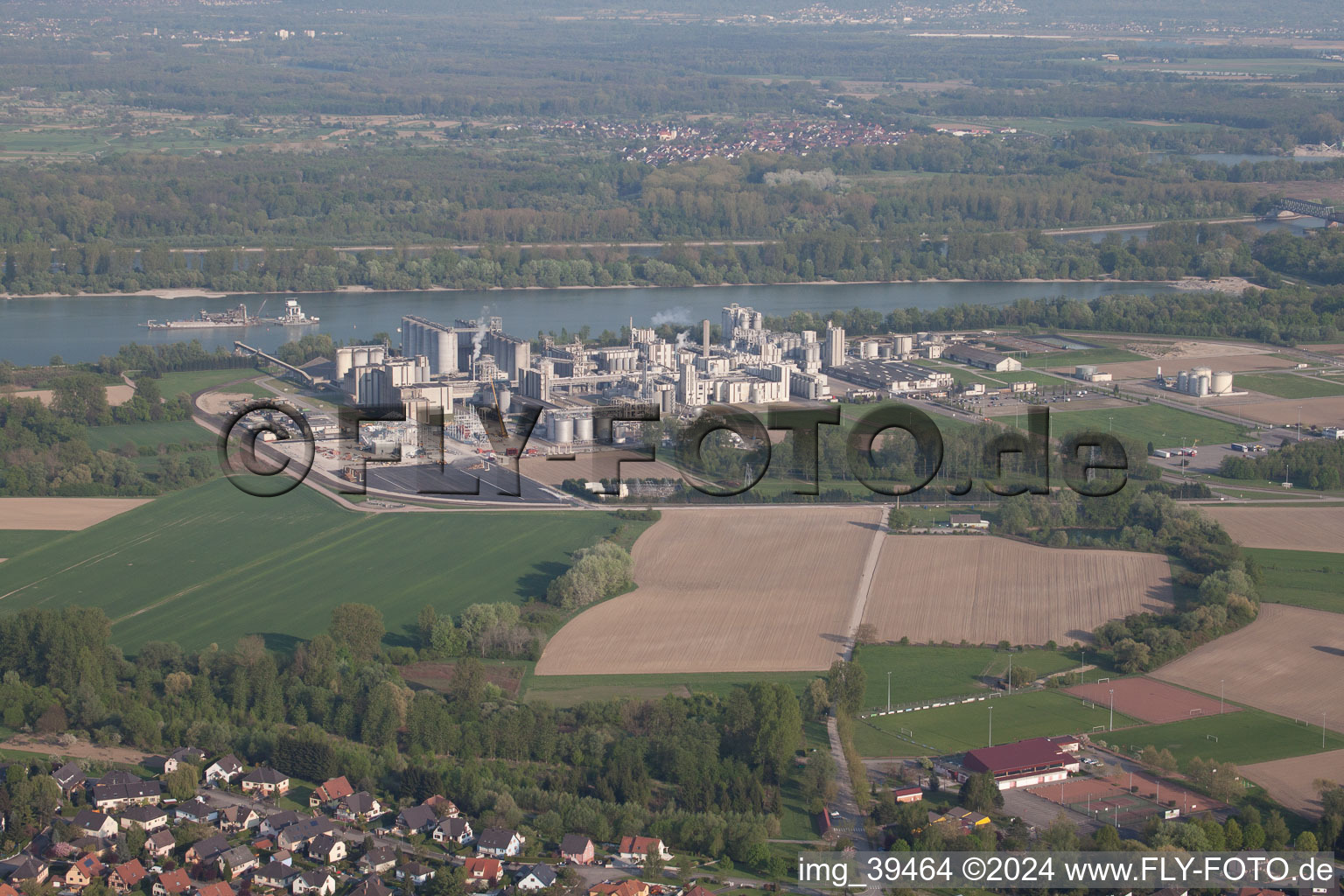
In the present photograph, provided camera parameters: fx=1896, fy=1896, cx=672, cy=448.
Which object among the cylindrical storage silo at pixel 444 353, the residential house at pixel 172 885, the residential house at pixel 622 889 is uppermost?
the cylindrical storage silo at pixel 444 353

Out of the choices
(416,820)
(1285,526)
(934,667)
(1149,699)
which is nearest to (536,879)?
(416,820)

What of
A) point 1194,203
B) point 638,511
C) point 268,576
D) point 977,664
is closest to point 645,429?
point 638,511

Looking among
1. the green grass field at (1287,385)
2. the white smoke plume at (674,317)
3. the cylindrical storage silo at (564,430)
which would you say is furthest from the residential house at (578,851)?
the white smoke plume at (674,317)

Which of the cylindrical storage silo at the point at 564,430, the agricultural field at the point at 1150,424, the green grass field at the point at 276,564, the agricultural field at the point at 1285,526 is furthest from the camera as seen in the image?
the agricultural field at the point at 1150,424

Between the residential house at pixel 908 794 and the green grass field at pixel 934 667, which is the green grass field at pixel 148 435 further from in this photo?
the residential house at pixel 908 794

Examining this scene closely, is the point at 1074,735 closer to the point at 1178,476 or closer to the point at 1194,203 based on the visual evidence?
the point at 1178,476

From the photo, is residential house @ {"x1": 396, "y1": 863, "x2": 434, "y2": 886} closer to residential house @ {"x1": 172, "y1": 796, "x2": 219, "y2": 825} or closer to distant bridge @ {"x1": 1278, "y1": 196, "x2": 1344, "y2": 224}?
residential house @ {"x1": 172, "y1": 796, "x2": 219, "y2": 825}

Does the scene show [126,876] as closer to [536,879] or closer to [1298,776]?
[536,879]
